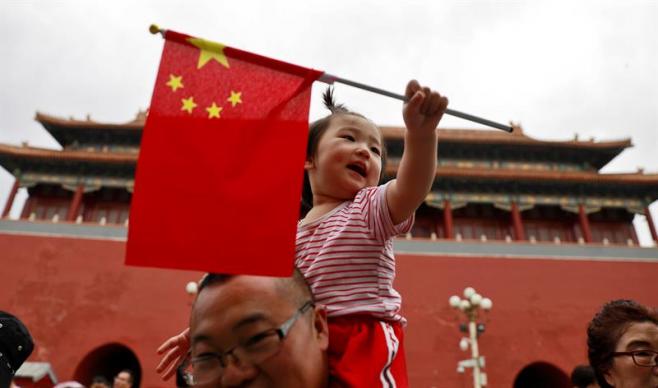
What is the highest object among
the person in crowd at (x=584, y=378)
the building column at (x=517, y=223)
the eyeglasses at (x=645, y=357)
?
the building column at (x=517, y=223)

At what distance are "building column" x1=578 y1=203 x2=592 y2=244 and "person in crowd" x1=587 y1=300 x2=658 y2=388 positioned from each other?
450 inches

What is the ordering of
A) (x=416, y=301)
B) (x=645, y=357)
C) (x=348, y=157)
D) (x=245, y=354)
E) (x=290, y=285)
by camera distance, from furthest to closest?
(x=416, y=301)
(x=645, y=357)
(x=348, y=157)
(x=290, y=285)
(x=245, y=354)

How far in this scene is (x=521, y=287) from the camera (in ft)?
32.2

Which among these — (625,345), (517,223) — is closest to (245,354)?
(625,345)

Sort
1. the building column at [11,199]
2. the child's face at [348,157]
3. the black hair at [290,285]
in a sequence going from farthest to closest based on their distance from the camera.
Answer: the building column at [11,199] → the child's face at [348,157] → the black hair at [290,285]

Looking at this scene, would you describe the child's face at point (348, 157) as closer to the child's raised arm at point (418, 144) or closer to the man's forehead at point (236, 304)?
the child's raised arm at point (418, 144)

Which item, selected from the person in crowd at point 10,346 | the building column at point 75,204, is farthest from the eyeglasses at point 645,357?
the building column at point 75,204

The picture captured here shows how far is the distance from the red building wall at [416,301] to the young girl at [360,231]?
27.0 ft

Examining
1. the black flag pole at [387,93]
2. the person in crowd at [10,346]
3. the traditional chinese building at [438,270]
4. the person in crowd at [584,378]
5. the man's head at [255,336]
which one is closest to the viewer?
the man's head at [255,336]

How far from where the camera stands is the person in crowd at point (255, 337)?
859 millimetres

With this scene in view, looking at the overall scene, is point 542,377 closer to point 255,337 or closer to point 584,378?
point 584,378

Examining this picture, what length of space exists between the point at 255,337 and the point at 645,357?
1227 mm

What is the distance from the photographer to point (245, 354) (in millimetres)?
866

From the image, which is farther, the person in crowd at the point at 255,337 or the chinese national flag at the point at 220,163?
the chinese national flag at the point at 220,163
